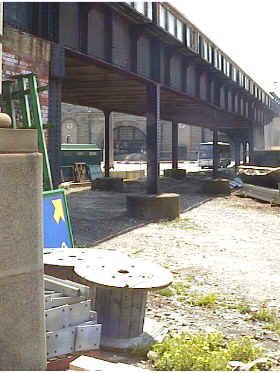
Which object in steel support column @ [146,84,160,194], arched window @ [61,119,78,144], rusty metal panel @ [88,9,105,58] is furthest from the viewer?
arched window @ [61,119,78,144]

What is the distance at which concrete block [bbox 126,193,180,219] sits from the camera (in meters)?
15.0

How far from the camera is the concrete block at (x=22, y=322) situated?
3.08 metres

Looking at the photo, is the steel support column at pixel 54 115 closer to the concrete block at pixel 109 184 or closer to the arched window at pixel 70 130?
the concrete block at pixel 109 184

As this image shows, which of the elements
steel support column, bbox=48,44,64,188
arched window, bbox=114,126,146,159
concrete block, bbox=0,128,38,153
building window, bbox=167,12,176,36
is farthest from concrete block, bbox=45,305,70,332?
arched window, bbox=114,126,146,159

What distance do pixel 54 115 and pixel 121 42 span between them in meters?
5.55

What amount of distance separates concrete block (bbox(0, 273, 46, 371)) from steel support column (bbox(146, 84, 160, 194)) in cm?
1317

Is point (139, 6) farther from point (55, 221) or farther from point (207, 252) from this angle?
point (55, 221)

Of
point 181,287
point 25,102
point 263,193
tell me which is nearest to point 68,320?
point 181,287

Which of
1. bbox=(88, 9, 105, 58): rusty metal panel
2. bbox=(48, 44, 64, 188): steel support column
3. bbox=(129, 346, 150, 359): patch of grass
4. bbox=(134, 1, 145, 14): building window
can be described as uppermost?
bbox=(134, 1, 145, 14): building window

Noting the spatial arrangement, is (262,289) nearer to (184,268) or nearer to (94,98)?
(184,268)

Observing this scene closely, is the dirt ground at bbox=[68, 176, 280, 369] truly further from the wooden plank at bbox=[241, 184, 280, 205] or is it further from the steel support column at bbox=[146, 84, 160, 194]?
the steel support column at bbox=[146, 84, 160, 194]

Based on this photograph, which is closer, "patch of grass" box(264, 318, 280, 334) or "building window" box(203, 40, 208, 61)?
"patch of grass" box(264, 318, 280, 334)

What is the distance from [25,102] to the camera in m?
8.05

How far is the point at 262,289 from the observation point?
751 centimetres
